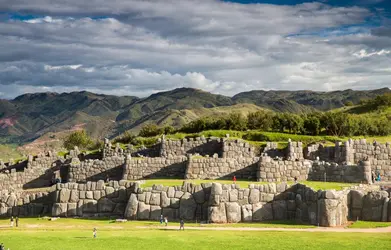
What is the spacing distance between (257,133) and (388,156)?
24532 millimetres

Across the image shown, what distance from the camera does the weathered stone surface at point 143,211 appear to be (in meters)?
33.5

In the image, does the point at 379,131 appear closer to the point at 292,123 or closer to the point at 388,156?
the point at 292,123

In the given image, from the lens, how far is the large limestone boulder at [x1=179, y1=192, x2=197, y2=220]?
33.2 meters

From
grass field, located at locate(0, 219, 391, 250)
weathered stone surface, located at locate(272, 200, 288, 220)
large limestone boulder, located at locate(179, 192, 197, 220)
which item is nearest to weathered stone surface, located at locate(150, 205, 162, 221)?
large limestone boulder, located at locate(179, 192, 197, 220)

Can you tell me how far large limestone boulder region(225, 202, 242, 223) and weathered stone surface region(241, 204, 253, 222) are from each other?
0.25m

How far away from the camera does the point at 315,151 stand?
48.9m

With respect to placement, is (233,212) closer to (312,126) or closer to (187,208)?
(187,208)

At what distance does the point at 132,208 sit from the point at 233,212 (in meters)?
6.47

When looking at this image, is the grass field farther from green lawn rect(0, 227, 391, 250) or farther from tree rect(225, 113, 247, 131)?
tree rect(225, 113, 247, 131)

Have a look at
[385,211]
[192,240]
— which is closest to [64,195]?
[192,240]

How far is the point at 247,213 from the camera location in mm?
32375

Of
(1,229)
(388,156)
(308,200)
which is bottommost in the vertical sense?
(1,229)

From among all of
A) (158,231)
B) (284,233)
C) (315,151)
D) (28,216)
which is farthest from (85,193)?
(315,151)

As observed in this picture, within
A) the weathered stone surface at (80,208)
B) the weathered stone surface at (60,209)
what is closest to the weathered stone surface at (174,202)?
the weathered stone surface at (80,208)
